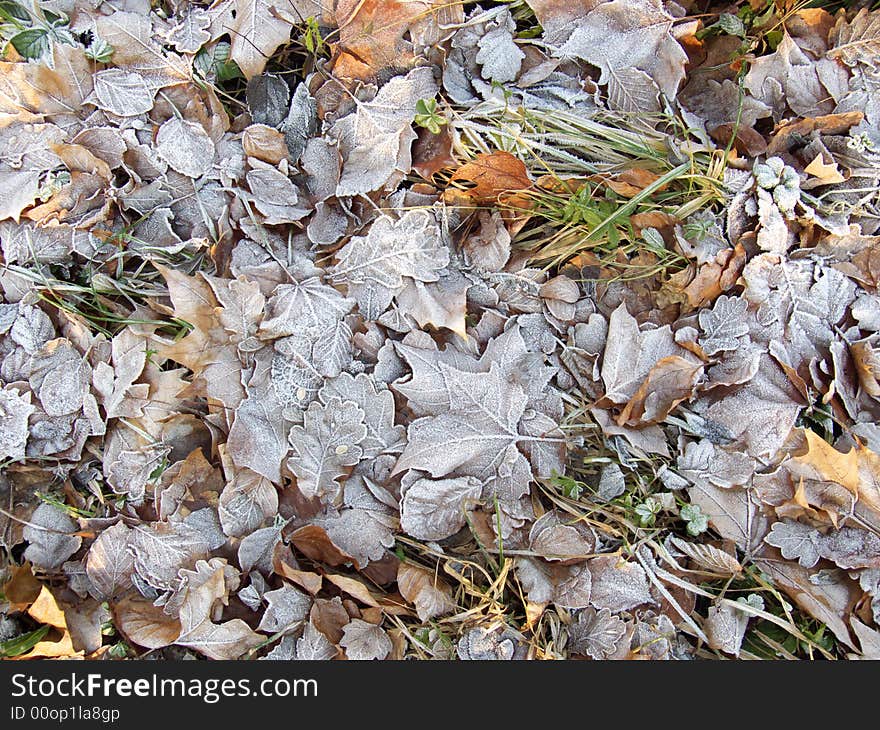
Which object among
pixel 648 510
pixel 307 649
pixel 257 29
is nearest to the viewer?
pixel 307 649

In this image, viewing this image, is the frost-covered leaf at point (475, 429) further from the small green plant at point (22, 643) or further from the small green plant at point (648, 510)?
the small green plant at point (22, 643)

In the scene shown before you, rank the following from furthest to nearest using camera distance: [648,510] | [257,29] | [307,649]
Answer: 1. [257,29]
2. [648,510]
3. [307,649]

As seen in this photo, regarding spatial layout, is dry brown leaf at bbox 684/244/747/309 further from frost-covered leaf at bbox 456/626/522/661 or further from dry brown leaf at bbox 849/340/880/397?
frost-covered leaf at bbox 456/626/522/661

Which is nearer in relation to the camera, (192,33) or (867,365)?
(867,365)

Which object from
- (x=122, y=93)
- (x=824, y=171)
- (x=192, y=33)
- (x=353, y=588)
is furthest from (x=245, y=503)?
(x=824, y=171)

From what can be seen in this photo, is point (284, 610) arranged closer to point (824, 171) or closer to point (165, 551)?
point (165, 551)

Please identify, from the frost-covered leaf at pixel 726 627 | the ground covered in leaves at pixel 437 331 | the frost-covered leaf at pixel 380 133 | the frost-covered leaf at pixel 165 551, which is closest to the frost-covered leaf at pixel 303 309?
the ground covered in leaves at pixel 437 331

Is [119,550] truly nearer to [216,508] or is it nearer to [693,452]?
[216,508]

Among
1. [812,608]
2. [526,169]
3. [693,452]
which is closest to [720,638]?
[812,608]
